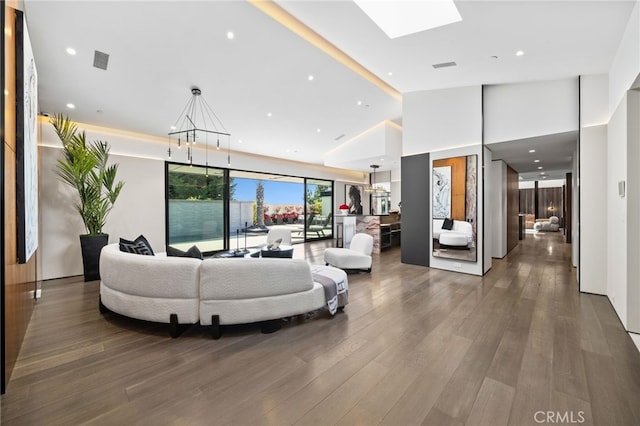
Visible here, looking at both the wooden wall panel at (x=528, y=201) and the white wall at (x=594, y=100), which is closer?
the white wall at (x=594, y=100)

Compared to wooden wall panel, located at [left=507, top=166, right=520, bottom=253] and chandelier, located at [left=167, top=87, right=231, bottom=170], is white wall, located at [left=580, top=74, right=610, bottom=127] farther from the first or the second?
chandelier, located at [left=167, top=87, right=231, bottom=170]

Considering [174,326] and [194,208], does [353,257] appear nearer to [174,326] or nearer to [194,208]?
[174,326]

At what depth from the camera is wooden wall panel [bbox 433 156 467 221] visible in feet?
18.0

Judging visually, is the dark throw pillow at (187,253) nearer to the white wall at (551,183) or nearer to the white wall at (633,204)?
the white wall at (633,204)

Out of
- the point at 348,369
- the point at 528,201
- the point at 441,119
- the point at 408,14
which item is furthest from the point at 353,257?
the point at 528,201

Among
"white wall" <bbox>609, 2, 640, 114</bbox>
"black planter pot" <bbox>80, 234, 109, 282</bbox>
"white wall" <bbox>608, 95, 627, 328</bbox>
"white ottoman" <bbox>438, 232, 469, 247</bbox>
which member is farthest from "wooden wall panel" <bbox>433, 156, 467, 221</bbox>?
"black planter pot" <bbox>80, 234, 109, 282</bbox>

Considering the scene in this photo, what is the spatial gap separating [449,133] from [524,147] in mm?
1543

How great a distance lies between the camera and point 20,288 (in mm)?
2686

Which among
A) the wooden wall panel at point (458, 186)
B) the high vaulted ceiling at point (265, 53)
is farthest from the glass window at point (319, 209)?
the wooden wall panel at point (458, 186)

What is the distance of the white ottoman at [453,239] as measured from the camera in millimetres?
5463

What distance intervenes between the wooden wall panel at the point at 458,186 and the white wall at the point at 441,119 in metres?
0.35

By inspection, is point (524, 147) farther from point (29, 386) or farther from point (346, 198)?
point (29, 386)

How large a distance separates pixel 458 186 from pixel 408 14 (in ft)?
10.9

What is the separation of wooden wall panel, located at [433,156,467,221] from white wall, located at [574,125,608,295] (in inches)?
67.2
